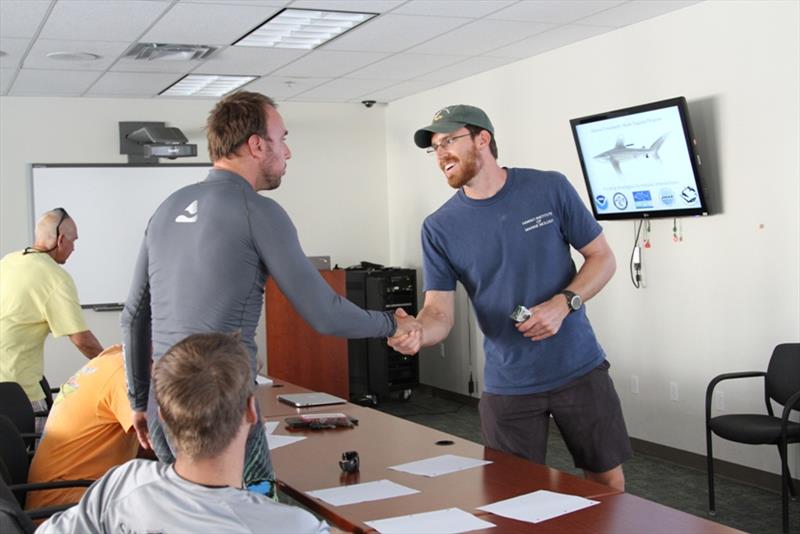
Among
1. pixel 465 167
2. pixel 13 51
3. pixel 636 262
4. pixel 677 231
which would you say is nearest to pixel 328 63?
pixel 13 51

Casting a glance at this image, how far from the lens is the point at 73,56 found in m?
6.51

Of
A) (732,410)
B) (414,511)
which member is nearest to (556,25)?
(732,410)

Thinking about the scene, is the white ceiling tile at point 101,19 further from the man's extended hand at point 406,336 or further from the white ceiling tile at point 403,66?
the man's extended hand at point 406,336

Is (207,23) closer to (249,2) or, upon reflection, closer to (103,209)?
(249,2)

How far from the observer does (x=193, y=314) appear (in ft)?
7.86

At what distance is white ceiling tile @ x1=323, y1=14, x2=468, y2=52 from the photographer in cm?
580

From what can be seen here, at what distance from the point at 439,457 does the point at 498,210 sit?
0.84 m

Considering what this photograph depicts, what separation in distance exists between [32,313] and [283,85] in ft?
12.7

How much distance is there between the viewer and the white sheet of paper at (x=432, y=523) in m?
2.22

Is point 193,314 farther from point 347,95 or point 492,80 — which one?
point 347,95

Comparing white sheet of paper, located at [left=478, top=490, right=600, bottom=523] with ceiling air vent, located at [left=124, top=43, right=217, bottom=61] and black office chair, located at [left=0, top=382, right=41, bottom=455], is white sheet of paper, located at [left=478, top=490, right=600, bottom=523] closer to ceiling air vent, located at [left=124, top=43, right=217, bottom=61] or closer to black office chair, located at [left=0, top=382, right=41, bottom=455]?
black office chair, located at [left=0, top=382, right=41, bottom=455]

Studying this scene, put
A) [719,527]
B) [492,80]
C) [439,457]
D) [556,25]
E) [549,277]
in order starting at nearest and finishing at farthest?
[719,527]
[439,457]
[549,277]
[556,25]
[492,80]

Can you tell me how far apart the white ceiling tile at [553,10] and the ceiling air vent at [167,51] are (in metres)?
2.07

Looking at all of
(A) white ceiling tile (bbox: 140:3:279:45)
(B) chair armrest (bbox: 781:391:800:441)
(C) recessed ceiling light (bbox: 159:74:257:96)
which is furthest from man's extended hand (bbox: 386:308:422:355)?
(C) recessed ceiling light (bbox: 159:74:257:96)
